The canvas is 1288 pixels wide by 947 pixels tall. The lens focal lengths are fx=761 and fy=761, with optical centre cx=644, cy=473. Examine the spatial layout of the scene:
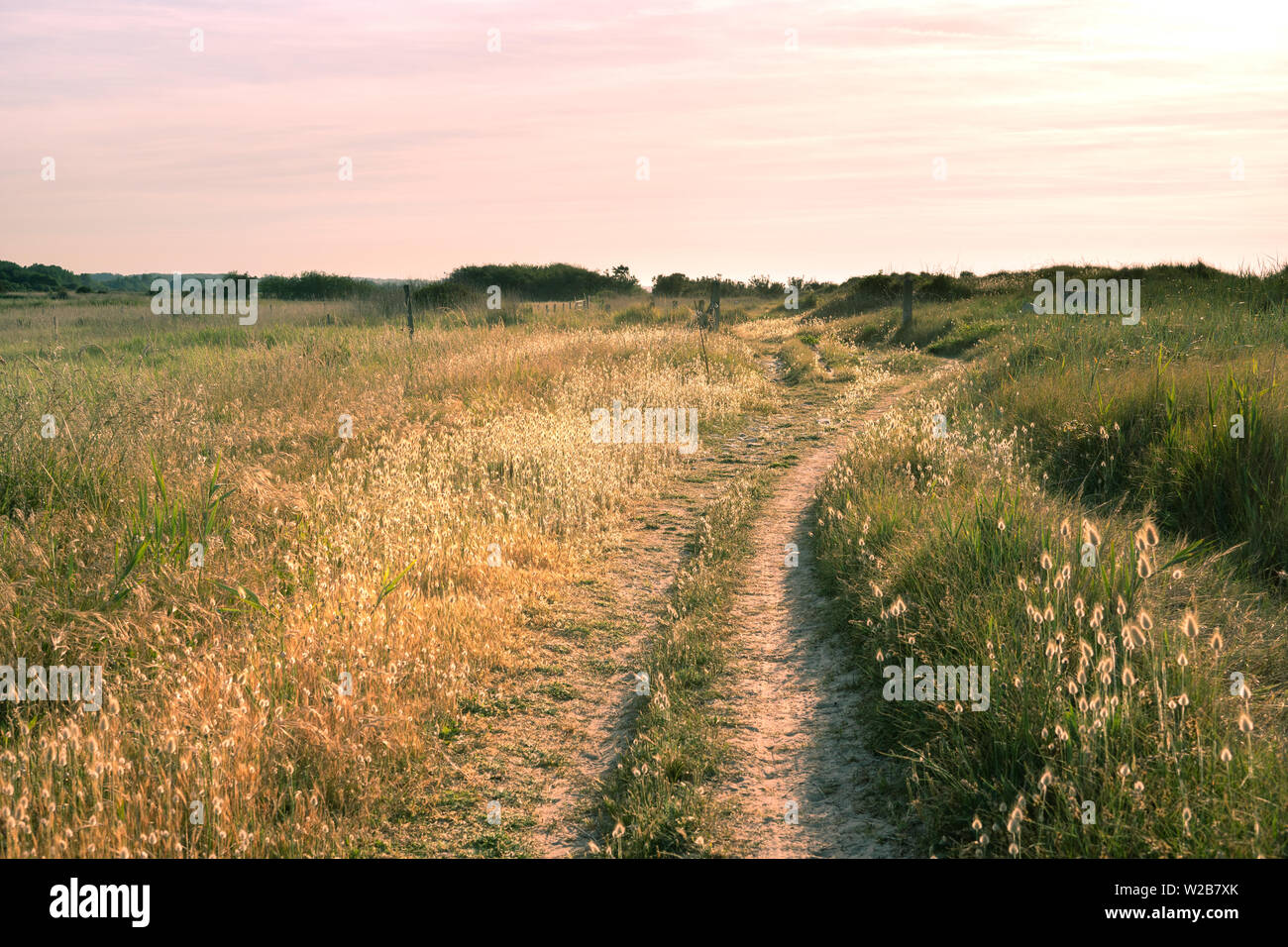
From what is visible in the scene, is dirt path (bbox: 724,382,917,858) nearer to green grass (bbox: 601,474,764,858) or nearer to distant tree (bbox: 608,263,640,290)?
green grass (bbox: 601,474,764,858)

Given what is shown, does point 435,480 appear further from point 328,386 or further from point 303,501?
point 328,386

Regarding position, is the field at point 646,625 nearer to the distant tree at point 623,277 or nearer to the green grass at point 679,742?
the green grass at point 679,742

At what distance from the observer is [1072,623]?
388 centimetres

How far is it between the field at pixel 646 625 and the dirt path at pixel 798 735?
0.02 m

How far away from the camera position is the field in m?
3.13

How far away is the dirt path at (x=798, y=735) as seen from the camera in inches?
128

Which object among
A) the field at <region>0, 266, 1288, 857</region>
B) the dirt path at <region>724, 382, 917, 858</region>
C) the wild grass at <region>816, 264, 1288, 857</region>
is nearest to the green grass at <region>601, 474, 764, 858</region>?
the field at <region>0, 266, 1288, 857</region>

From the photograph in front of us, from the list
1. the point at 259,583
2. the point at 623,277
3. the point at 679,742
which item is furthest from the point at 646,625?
the point at 623,277

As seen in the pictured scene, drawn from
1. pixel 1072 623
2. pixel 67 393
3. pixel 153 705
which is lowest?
pixel 153 705

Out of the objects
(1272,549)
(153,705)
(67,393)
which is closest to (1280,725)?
(1272,549)

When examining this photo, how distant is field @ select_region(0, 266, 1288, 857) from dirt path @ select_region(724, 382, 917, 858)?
0.08 ft

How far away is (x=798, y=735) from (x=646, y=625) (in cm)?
175

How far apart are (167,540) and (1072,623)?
220 inches

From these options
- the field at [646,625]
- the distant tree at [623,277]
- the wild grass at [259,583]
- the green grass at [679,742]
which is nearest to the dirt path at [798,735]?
the field at [646,625]
